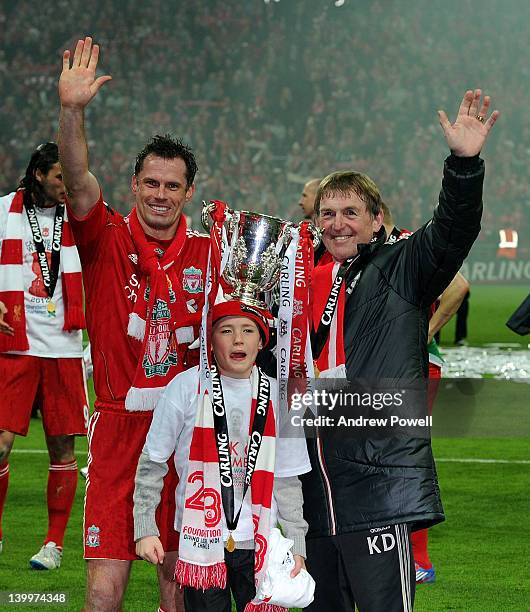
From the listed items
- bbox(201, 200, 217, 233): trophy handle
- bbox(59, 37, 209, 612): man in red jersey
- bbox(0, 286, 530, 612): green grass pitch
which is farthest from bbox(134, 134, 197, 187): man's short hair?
bbox(0, 286, 530, 612): green grass pitch

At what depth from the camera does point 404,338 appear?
3.40 meters

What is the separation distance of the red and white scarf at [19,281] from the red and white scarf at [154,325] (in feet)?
6.95

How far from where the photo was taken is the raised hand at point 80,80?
3463mm

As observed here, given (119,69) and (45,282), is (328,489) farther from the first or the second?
(119,69)

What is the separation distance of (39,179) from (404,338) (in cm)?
288

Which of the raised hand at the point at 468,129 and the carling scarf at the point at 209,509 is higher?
the raised hand at the point at 468,129

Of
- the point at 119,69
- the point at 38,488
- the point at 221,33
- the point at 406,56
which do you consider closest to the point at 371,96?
the point at 406,56

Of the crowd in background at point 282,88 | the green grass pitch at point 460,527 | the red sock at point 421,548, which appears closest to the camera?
the green grass pitch at point 460,527

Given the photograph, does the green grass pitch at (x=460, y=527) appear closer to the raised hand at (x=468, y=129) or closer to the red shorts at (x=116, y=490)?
the red shorts at (x=116, y=490)

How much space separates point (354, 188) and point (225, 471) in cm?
98

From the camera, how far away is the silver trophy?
3.27 meters

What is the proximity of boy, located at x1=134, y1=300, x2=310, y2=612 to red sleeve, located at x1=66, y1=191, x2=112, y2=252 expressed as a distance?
0.63 metres

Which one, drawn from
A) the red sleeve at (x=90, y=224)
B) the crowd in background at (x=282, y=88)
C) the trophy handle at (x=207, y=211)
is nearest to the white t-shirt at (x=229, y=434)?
the trophy handle at (x=207, y=211)

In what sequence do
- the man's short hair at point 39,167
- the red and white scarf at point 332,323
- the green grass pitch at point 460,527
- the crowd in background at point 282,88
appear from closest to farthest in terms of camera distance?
the red and white scarf at point 332,323 → the green grass pitch at point 460,527 → the man's short hair at point 39,167 → the crowd in background at point 282,88
